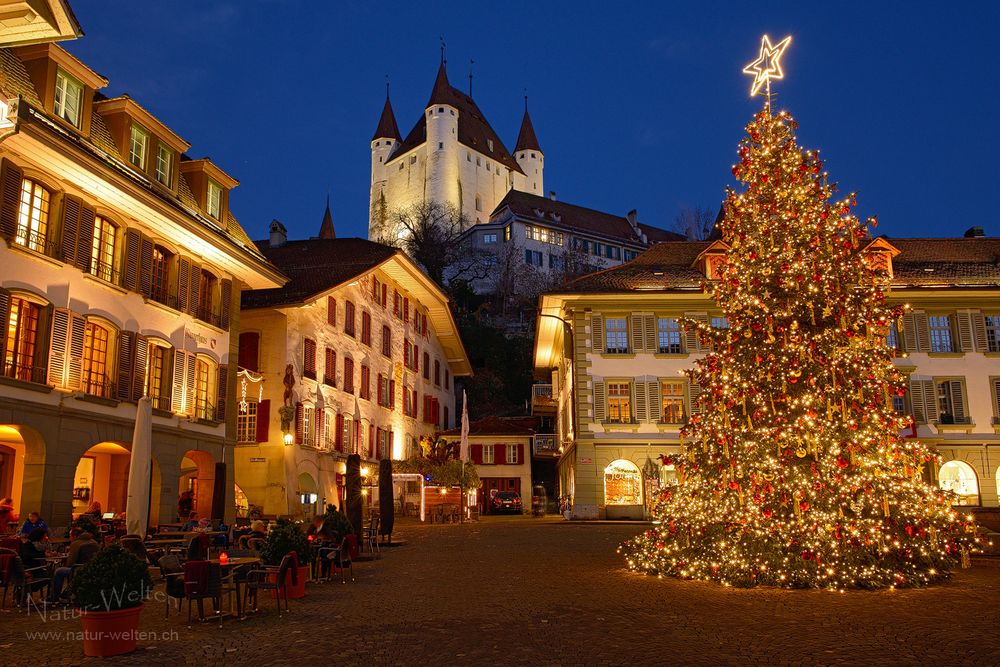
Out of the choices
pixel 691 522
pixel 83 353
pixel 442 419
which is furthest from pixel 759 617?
pixel 442 419

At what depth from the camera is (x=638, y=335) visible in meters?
35.6

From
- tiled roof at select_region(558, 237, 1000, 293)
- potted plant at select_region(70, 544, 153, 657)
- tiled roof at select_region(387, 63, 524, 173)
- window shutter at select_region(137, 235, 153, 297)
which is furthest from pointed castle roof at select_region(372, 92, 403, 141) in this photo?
potted plant at select_region(70, 544, 153, 657)

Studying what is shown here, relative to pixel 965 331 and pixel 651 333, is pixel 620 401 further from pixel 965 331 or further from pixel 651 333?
pixel 965 331

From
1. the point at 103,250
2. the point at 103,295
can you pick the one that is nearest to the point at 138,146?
the point at 103,250

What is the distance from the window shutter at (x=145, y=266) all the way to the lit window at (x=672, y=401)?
20640 mm

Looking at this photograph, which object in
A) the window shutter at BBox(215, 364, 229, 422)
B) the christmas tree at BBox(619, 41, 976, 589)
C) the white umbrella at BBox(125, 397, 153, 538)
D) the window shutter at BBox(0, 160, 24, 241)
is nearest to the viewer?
the christmas tree at BBox(619, 41, 976, 589)

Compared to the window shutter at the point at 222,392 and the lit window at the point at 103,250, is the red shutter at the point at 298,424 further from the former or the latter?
the lit window at the point at 103,250

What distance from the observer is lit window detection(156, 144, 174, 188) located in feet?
76.5

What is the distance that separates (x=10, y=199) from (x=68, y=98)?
355cm

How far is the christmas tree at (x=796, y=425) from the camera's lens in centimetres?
1304

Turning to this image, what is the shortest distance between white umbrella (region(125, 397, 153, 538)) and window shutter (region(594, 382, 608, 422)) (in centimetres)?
2184

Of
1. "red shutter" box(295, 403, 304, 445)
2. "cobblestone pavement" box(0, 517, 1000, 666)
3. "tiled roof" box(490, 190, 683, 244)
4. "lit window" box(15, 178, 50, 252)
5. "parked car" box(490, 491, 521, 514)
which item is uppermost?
"tiled roof" box(490, 190, 683, 244)

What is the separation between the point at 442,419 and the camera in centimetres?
5231

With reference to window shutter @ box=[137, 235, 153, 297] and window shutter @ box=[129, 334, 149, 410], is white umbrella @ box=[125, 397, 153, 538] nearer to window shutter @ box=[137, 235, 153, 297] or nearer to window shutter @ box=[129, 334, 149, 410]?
window shutter @ box=[129, 334, 149, 410]
